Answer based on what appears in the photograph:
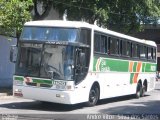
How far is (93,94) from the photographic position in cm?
1800

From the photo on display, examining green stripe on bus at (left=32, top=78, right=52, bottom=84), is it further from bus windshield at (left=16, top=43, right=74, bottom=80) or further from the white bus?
bus windshield at (left=16, top=43, right=74, bottom=80)

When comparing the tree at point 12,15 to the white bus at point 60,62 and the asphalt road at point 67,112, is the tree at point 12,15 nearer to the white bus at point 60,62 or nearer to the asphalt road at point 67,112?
the asphalt road at point 67,112

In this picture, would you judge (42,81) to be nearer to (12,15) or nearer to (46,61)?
(46,61)

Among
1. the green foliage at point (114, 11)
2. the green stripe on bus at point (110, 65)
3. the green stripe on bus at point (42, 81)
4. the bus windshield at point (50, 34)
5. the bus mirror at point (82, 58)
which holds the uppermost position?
the green foliage at point (114, 11)

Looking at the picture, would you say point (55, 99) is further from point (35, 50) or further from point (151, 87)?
point (151, 87)

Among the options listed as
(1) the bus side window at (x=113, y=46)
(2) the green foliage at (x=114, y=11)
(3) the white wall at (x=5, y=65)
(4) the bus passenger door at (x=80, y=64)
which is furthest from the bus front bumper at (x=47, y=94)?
(2) the green foliage at (x=114, y=11)

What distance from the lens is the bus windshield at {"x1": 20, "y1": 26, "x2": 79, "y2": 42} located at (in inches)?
645

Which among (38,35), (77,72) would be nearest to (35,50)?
(38,35)

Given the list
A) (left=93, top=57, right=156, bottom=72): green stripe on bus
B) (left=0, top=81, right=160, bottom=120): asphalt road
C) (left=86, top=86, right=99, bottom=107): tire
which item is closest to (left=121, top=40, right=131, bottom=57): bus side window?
(left=93, top=57, right=156, bottom=72): green stripe on bus

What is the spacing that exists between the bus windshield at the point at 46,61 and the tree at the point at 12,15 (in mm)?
5492

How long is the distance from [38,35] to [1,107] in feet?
Answer: 9.92

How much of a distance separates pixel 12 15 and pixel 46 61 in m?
6.64

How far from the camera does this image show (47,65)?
16.2 m

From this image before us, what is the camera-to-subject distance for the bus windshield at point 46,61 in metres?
16.0
